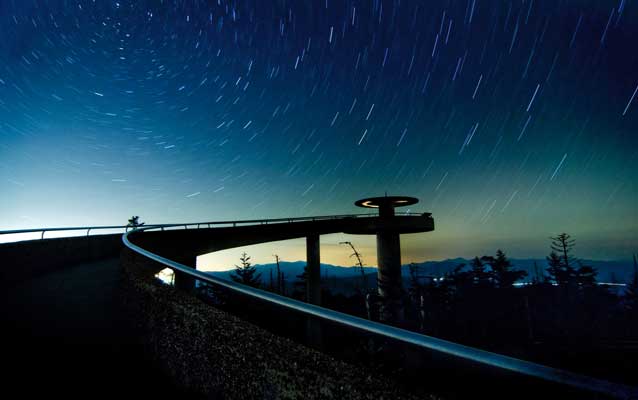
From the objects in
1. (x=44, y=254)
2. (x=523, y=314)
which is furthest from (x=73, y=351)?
(x=523, y=314)

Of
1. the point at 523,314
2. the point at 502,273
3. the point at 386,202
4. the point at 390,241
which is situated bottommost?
the point at 523,314

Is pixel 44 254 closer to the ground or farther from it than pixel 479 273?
farther from it

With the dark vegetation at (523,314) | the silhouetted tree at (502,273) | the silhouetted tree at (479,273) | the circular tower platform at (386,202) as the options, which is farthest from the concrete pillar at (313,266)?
the silhouetted tree at (502,273)

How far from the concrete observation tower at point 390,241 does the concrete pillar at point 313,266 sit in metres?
6.35

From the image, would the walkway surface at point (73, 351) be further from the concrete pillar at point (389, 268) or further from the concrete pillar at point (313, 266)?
the concrete pillar at point (389, 268)

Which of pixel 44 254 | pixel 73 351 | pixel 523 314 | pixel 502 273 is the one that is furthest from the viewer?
pixel 502 273

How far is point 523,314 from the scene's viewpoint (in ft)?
197

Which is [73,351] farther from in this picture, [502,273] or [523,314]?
[502,273]

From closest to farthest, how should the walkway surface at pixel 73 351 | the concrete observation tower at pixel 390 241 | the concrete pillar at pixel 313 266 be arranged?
the walkway surface at pixel 73 351
the concrete pillar at pixel 313 266
the concrete observation tower at pixel 390 241

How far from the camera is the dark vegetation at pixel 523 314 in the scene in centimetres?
3047

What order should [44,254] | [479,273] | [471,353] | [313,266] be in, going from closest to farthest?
[471,353] < [44,254] < [313,266] < [479,273]

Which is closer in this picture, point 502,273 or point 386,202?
point 386,202

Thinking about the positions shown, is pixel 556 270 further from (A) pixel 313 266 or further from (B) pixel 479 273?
(A) pixel 313 266

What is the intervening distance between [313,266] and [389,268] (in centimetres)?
770
